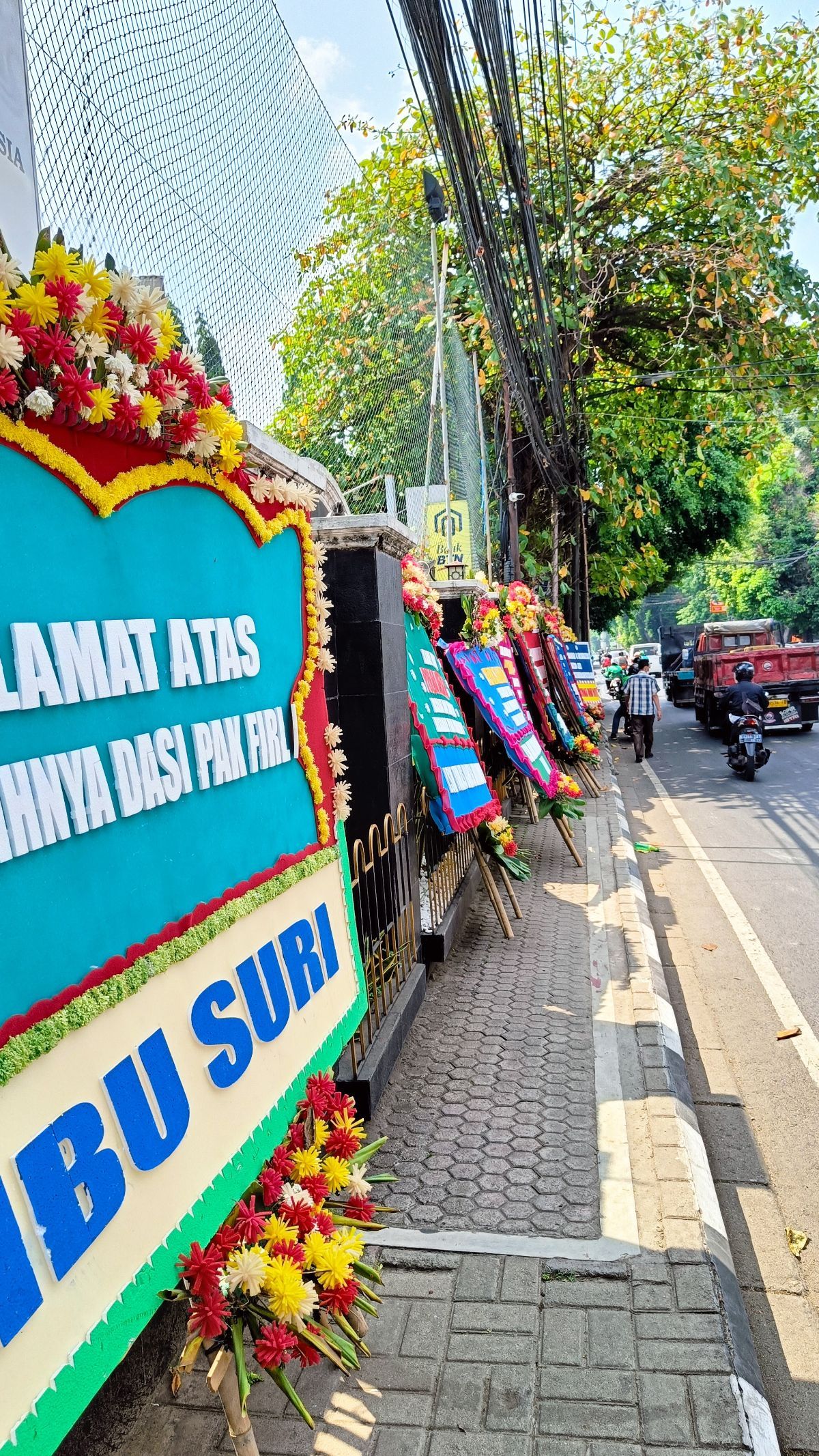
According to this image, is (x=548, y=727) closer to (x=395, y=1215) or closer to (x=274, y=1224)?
(x=395, y=1215)

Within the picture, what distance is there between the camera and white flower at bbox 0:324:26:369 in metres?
1.45

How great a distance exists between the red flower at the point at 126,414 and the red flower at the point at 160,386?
0.10 m

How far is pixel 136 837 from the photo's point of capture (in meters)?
1.84

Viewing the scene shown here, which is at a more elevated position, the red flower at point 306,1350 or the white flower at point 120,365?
the white flower at point 120,365

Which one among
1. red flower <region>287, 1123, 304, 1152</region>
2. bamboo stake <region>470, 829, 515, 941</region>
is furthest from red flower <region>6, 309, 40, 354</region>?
bamboo stake <region>470, 829, 515, 941</region>

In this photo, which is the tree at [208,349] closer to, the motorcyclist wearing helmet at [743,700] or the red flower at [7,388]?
the red flower at [7,388]

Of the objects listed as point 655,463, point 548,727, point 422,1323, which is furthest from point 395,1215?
point 655,463

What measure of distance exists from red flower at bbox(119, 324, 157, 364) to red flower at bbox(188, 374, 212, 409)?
6.4 inches

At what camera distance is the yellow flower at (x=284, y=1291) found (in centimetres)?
196

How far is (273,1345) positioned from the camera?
1.92 metres

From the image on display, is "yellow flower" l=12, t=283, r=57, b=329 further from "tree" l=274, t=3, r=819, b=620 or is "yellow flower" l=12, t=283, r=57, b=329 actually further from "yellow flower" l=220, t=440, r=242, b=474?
"tree" l=274, t=3, r=819, b=620

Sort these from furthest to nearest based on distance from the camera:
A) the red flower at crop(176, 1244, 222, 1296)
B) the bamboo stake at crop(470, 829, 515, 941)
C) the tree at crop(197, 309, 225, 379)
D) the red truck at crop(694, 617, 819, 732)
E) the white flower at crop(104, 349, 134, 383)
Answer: the red truck at crop(694, 617, 819, 732)
the bamboo stake at crop(470, 829, 515, 941)
the tree at crop(197, 309, 225, 379)
the red flower at crop(176, 1244, 222, 1296)
the white flower at crop(104, 349, 134, 383)

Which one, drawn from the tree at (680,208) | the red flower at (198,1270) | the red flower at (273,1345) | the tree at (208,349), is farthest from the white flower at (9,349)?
the tree at (680,208)

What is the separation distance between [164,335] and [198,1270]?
183 centimetres
